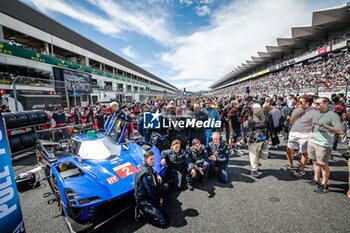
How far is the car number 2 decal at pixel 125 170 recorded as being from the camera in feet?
9.14

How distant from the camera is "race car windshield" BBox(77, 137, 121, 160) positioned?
3287mm

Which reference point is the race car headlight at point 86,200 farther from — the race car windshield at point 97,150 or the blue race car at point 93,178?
the race car windshield at point 97,150

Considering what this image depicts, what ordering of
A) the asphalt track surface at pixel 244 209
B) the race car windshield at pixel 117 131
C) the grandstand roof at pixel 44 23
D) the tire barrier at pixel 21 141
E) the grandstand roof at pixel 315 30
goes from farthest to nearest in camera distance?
the grandstand roof at pixel 315 30
the grandstand roof at pixel 44 23
the tire barrier at pixel 21 141
the race car windshield at pixel 117 131
the asphalt track surface at pixel 244 209

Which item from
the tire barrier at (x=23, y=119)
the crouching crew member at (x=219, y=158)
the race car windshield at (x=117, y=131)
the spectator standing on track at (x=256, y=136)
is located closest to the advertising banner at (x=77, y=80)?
the tire barrier at (x=23, y=119)

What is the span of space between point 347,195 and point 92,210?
411 centimetres

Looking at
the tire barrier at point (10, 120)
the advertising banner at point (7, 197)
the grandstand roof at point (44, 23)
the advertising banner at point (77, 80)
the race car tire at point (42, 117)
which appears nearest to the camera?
the advertising banner at point (7, 197)

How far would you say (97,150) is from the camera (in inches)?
133

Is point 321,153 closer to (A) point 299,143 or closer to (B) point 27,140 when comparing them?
(A) point 299,143

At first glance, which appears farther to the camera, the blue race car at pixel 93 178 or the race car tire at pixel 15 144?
the race car tire at pixel 15 144

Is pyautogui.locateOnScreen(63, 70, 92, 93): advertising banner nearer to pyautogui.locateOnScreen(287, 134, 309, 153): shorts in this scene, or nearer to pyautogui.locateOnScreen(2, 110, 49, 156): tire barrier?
pyautogui.locateOnScreen(2, 110, 49, 156): tire barrier

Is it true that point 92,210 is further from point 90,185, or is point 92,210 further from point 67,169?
point 67,169

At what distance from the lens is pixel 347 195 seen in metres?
2.89

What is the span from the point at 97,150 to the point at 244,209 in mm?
2883

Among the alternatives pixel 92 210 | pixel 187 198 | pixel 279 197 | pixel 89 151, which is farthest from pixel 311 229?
pixel 89 151
